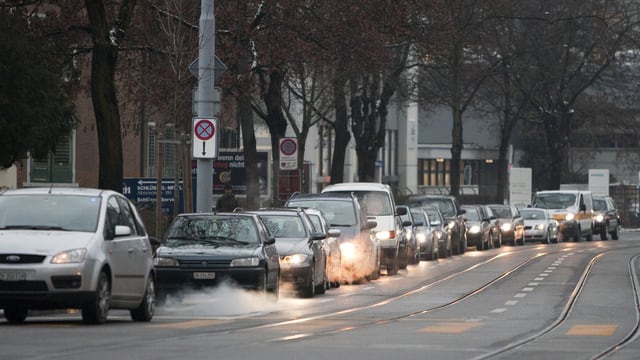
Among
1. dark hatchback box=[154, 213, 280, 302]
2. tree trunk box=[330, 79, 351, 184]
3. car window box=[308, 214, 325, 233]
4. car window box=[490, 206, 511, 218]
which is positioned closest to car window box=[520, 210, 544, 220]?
car window box=[490, 206, 511, 218]

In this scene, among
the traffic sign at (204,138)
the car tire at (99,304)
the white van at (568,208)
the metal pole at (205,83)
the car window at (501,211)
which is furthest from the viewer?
the white van at (568,208)

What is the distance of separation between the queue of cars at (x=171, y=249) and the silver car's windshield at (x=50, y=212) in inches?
0.5

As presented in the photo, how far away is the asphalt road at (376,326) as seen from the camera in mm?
14641

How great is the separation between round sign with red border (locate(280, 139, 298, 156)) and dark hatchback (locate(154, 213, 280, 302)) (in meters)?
15.3

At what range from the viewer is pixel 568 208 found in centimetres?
6375

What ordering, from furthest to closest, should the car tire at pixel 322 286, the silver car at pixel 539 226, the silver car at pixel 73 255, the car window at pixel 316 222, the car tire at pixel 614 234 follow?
1. the car tire at pixel 614 234
2. the silver car at pixel 539 226
3. the car window at pixel 316 222
4. the car tire at pixel 322 286
5. the silver car at pixel 73 255

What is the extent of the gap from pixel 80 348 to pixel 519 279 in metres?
19.3

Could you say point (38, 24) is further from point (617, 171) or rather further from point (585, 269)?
point (617, 171)

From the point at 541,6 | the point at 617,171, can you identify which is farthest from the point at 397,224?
the point at 617,171

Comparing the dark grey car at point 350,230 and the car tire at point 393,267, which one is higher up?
the dark grey car at point 350,230

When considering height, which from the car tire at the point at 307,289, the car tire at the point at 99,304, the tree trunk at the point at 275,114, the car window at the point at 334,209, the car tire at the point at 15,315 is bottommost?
the car tire at the point at 307,289

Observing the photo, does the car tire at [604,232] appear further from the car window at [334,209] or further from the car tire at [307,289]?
the car tire at [307,289]

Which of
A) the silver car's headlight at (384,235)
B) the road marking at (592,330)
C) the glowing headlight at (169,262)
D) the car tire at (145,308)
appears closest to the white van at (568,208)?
the silver car's headlight at (384,235)

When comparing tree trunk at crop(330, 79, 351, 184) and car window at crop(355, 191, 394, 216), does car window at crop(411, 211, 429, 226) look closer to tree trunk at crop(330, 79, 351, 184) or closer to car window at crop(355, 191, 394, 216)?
tree trunk at crop(330, 79, 351, 184)
